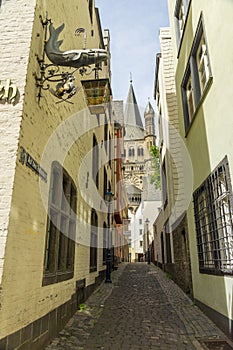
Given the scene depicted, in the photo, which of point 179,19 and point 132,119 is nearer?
point 179,19

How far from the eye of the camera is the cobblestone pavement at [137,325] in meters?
4.82

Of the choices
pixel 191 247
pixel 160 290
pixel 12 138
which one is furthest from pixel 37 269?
pixel 160 290

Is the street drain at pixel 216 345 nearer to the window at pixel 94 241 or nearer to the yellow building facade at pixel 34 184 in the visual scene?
the yellow building facade at pixel 34 184

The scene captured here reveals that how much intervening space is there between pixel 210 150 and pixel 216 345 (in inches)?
140

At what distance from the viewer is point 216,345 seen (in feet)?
15.1

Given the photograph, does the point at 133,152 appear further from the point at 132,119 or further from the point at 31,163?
the point at 31,163

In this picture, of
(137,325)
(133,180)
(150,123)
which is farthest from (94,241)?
(150,123)

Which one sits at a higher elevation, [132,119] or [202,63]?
[132,119]

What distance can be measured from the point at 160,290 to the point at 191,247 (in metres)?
2.96

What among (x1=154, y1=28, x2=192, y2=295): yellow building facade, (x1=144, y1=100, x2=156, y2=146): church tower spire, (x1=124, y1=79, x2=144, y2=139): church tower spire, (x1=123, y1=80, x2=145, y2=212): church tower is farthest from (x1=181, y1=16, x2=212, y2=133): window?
(x1=124, y1=79, x2=144, y2=139): church tower spire

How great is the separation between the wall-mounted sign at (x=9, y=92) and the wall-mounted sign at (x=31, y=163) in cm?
72

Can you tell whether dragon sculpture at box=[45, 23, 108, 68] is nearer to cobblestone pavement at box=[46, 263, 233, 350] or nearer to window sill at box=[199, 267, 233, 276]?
window sill at box=[199, 267, 233, 276]

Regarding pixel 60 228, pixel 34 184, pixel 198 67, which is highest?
pixel 198 67

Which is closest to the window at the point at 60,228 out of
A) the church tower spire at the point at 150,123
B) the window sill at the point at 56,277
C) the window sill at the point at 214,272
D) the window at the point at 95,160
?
the window sill at the point at 56,277
